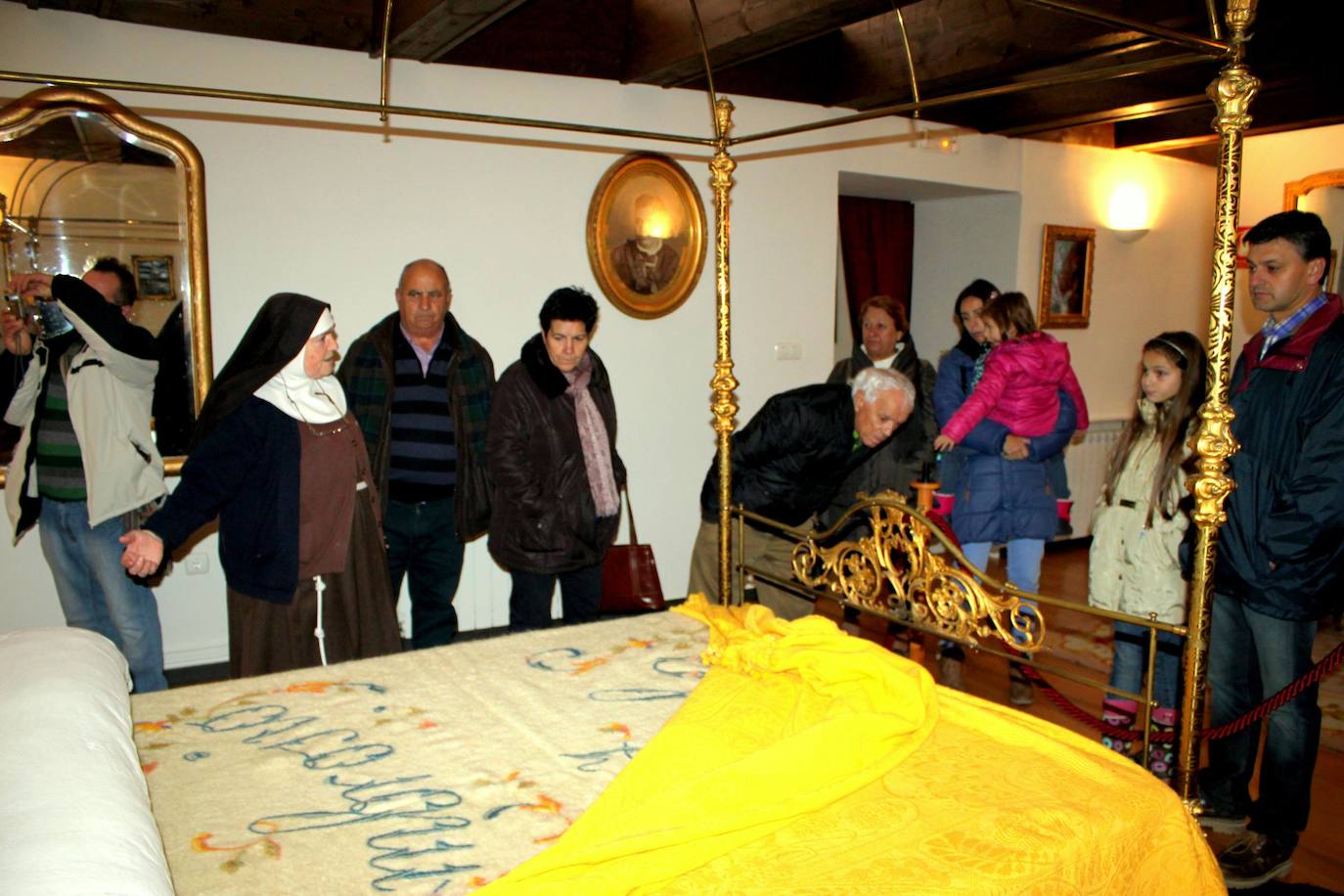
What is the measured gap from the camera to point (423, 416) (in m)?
3.82

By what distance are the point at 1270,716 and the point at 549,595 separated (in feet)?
8.05

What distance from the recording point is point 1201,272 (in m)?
7.84

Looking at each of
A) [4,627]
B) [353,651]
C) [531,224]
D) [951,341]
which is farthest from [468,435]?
[951,341]

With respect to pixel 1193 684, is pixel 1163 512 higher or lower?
higher

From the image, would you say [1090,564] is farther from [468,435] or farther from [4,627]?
[4,627]

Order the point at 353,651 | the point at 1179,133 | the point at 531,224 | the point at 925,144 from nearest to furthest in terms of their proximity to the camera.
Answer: the point at 353,651
the point at 531,224
the point at 925,144
the point at 1179,133

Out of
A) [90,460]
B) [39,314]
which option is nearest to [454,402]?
[90,460]

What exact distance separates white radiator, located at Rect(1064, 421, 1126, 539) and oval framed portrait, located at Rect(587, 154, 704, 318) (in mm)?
3532

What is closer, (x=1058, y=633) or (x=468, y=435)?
(x=468, y=435)

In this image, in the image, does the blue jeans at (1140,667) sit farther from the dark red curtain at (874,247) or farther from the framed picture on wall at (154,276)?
the dark red curtain at (874,247)

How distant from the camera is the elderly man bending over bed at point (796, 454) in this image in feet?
11.0

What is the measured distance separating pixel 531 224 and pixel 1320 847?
4.10 meters

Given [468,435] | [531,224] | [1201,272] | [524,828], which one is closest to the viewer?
[524,828]

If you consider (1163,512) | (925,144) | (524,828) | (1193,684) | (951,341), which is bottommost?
(524,828)
